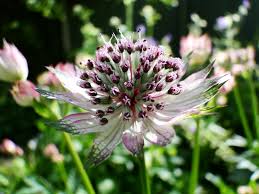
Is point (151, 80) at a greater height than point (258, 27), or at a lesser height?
lesser

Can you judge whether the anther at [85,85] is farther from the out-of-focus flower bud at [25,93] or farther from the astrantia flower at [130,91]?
the out-of-focus flower bud at [25,93]

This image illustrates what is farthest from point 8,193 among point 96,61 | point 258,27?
point 258,27

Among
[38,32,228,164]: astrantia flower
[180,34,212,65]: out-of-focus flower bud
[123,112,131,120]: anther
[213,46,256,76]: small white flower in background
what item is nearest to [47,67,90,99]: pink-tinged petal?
[38,32,228,164]: astrantia flower

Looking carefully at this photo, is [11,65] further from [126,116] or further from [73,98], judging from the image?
[126,116]

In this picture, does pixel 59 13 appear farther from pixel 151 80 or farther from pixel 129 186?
pixel 151 80

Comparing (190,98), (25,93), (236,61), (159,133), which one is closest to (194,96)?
(190,98)

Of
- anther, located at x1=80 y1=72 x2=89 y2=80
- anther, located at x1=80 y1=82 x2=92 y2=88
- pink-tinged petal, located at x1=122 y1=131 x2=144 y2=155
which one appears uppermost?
anther, located at x1=80 y1=72 x2=89 y2=80

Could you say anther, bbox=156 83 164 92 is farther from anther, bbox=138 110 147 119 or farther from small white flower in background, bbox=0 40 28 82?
small white flower in background, bbox=0 40 28 82
